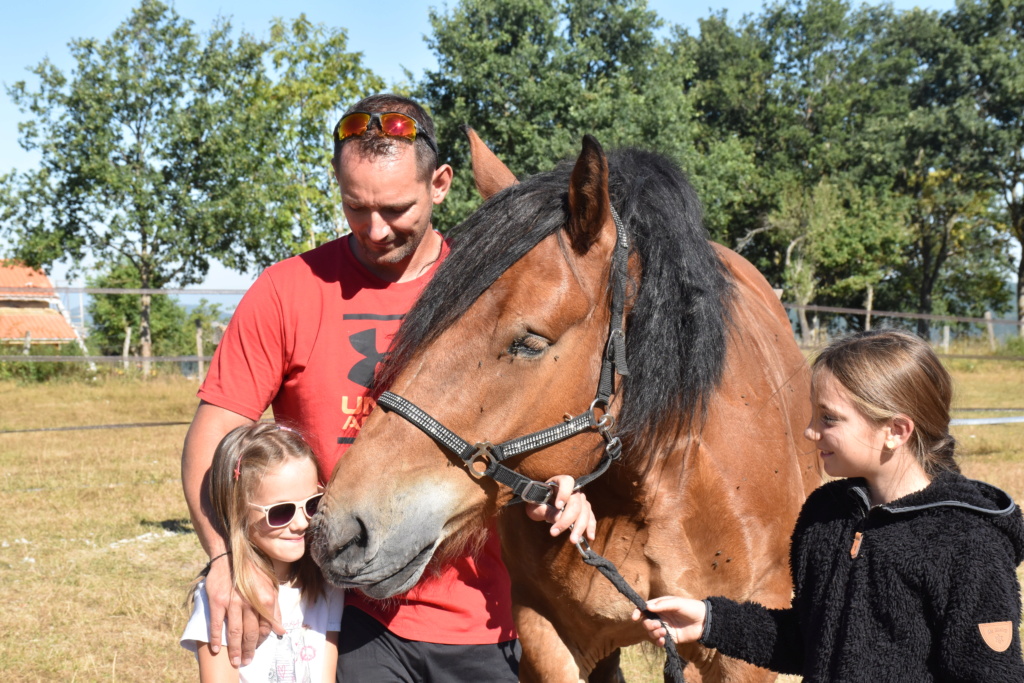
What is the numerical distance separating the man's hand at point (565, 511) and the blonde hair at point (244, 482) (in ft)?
1.93

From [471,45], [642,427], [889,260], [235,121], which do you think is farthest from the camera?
[889,260]

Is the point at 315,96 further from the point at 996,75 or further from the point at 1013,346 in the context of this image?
the point at 996,75

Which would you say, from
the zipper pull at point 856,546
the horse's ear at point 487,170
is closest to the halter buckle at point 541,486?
the zipper pull at point 856,546

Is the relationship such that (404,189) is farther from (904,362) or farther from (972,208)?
(972,208)

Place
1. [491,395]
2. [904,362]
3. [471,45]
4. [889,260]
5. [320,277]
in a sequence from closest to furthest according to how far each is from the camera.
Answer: [904,362]
[491,395]
[320,277]
[471,45]
[889,260]

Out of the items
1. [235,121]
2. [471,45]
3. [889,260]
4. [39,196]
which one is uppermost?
[471,45]

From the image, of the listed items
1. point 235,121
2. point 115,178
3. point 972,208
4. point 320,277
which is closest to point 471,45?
point 235,121

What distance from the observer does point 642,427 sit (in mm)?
1827

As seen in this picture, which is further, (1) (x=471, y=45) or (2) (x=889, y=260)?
(2) (x=889, y=260)

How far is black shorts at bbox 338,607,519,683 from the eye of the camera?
189 cm

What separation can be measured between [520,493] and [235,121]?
21375 millimetres

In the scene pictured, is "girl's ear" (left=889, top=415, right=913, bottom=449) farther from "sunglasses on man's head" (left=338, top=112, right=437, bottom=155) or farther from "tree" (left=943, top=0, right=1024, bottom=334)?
"tree" (left=943, top=0, right=1024, bottom=334)

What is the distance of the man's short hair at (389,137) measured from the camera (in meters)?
1.88

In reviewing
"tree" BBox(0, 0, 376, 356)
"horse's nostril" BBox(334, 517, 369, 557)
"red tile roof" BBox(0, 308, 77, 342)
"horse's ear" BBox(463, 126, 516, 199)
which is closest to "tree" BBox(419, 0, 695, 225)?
"tree" BBox(0, 0, 376, 356)
